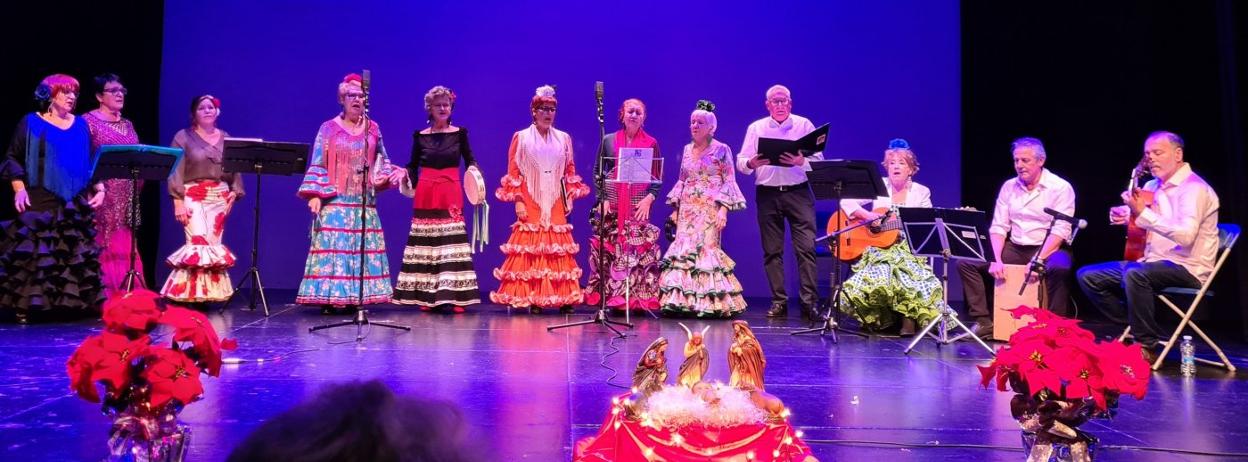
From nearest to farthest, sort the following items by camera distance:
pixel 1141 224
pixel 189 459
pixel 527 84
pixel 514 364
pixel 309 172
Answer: pixel 189 459, pixel 514 364, pixel 1141 224, pixel 309 172, pixel 527 84

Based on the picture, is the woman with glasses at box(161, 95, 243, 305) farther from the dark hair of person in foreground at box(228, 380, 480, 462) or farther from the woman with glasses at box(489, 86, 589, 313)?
the dark hair of person in foreground at box(228, 380, 480, 462)

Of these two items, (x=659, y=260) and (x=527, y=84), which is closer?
(x=659, y=260)

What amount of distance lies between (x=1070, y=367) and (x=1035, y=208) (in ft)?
13.5

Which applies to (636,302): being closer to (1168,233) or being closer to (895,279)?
(895,279)

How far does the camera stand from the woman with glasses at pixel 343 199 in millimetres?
6977

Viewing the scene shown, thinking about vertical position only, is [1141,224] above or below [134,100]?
below

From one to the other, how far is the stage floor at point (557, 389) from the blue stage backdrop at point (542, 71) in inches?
112

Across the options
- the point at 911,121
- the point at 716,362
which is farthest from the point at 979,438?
the point at 911,121

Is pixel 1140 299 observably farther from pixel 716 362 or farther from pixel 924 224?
pixel 716 362

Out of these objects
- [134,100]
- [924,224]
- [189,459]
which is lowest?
[189,459]

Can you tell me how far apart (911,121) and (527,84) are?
3806mm

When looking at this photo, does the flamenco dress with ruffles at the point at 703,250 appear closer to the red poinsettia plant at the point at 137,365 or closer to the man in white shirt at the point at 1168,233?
the man in white shirt at the point at 1168,233

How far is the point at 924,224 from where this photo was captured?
5762mm

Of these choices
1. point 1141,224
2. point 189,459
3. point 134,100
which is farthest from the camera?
point 134,100
